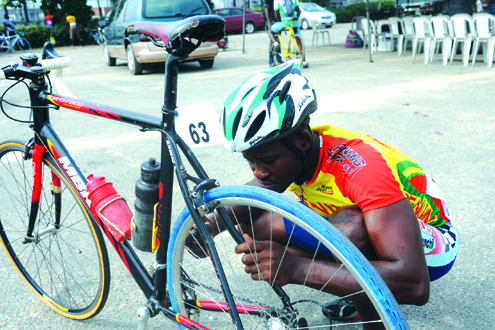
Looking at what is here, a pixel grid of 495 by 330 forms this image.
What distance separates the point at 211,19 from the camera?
1.54 metres

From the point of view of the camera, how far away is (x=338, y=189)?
1767 mm

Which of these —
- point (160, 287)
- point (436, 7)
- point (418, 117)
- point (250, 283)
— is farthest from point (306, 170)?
point (436, 7)

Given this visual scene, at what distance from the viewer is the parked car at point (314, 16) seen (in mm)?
22766

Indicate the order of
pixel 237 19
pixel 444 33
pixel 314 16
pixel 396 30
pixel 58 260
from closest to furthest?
1. pixel 58 260
2. pixel 444 33
3. pixel 396 30
4. pixel 314 16
5. pixel 237 19

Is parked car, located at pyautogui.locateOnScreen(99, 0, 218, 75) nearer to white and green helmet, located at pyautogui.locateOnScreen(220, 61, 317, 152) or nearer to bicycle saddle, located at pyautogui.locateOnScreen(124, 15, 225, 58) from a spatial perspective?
bicycle saddle, located at pyautogui.locateOnScreen(124, 15, 225, 58)

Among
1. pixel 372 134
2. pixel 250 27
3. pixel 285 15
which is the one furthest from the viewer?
pixel 250 27

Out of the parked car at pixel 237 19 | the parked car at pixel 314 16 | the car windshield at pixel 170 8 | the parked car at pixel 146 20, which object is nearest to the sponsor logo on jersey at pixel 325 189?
the parked car at pixel 146 20

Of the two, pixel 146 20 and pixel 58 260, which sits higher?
pixel 146 20

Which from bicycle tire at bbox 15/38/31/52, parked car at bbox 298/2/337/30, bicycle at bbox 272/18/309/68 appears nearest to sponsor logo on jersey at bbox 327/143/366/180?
bicycle at bbox 272/18/309/68

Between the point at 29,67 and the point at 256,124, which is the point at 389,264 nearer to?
the point at 256,124

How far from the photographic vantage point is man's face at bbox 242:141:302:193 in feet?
5.39

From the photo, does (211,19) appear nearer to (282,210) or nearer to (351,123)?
(282,210)

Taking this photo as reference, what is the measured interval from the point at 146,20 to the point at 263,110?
8.32 m

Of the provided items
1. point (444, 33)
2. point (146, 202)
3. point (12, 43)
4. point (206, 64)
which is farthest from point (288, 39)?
point (12, 43)
